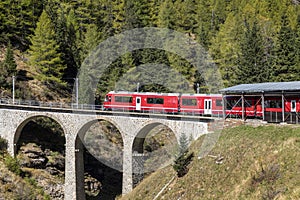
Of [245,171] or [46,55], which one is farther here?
[46,55]

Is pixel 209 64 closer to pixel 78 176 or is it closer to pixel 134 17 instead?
pixel 134 17

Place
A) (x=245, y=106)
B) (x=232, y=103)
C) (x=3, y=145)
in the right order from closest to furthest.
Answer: (x=245, y=106)
(x=232, y=103)
(x=3, y=145)

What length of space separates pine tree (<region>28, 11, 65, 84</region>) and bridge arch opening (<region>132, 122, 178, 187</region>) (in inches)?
661

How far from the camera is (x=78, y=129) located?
42.5 metres

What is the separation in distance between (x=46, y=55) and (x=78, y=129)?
951 inches

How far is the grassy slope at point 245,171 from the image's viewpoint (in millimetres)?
A: 23750

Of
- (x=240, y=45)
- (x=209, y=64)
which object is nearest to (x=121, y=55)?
Answer: (x=209, y=64)

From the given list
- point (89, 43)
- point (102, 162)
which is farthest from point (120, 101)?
point (89, 43)

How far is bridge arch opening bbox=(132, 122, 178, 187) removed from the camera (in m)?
39.5

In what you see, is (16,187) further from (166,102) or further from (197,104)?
(197,104)

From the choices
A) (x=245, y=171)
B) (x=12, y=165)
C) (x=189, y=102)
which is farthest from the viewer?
(x=12, y=165)

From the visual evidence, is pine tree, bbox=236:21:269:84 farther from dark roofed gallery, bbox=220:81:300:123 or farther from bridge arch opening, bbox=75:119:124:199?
bridge arch opening, bbox=75:119:124:199

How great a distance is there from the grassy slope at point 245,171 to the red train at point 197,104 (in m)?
3.79

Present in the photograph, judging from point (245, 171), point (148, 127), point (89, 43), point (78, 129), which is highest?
point (89, 43)
